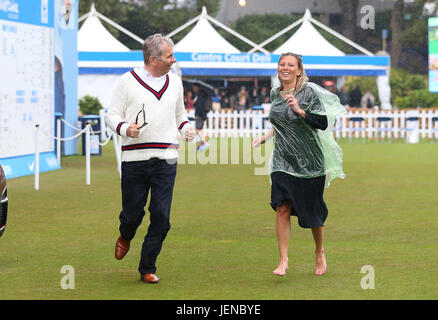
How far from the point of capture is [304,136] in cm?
730

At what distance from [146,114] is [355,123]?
1087 inches

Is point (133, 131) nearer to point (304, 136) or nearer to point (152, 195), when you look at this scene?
point (152, 195)

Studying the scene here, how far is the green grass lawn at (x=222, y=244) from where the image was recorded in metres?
6.55

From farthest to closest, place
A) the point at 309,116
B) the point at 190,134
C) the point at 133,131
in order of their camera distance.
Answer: the point at 309,116, the point at 190,134, the point at 133,131

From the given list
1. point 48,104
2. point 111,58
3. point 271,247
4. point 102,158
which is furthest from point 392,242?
point 111,58

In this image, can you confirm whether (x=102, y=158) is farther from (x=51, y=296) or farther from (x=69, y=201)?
(x=51, y=296)

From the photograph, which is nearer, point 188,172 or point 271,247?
point 271,247

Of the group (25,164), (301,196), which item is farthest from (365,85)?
(301,196)

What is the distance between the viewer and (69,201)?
1245 cm

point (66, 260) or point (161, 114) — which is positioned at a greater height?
point (161, 114)

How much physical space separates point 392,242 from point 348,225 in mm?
1278

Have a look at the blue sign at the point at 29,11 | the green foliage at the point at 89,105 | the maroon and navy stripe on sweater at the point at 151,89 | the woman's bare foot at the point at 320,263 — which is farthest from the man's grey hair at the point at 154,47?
the green foliage at the point at 89,105

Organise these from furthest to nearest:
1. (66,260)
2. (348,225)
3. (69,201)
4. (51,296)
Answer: (69,201) < (348,225) < (66,260) < (51,296)

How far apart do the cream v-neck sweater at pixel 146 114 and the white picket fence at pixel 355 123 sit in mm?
25396
